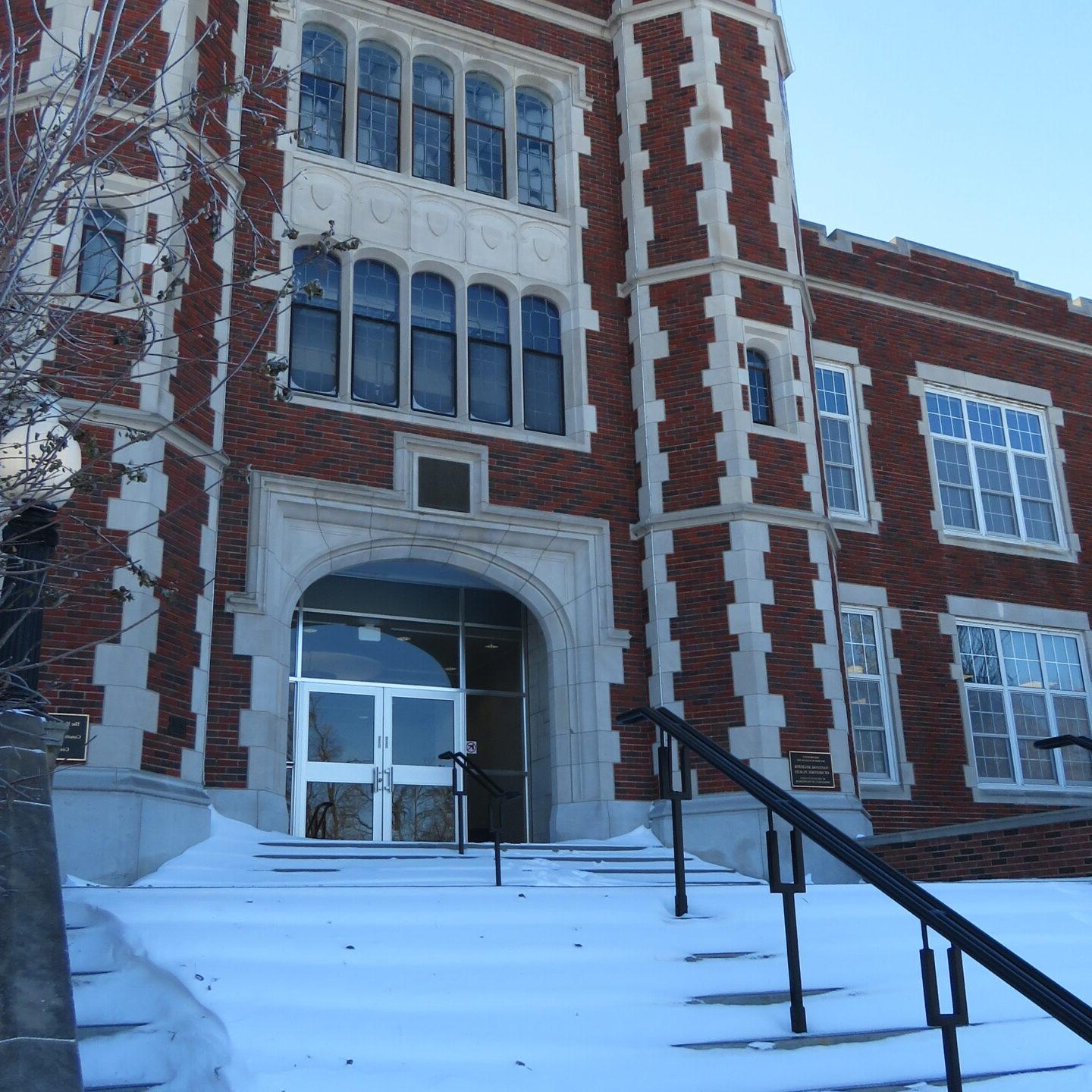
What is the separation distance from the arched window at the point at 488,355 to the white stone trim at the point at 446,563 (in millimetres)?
1078

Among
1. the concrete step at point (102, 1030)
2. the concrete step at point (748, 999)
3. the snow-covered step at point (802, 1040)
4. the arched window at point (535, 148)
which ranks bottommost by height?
the snow-covered step at point (802, 1040)

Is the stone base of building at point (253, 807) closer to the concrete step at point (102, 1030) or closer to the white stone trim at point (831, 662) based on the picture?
the white stone trim at point (831, 662)

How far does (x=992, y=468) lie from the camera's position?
17250mm

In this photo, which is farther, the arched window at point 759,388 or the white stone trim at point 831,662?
the arched window at point 759,388

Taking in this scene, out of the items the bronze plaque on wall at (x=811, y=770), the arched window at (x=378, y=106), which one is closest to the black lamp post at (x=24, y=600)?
the bronze plaque on wall at (x=811, y=770)

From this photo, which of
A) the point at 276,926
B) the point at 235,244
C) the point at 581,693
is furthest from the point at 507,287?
the point at 276,926

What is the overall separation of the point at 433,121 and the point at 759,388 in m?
4.66

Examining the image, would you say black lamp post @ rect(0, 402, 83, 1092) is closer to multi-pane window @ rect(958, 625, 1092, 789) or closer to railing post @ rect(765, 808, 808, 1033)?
railing post @ rect(765, 808, 808, 1033)

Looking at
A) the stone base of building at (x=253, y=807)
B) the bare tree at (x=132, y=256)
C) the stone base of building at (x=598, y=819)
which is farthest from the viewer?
the stone base of building at (x=598, y=819)

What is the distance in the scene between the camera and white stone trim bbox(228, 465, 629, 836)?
11203 millimetres

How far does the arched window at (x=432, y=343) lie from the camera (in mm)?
13172

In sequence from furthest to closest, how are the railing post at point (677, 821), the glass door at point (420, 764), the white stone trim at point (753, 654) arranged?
1. the glass door at point (420, 764)
2. the white stone trim at point (753, 654)
3. the railing post at point (677, 821)

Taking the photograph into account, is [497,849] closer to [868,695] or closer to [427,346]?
[427,346]

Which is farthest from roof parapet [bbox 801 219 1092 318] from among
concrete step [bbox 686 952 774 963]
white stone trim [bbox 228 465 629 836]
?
concrete step [bbox 686 952 774 963]
